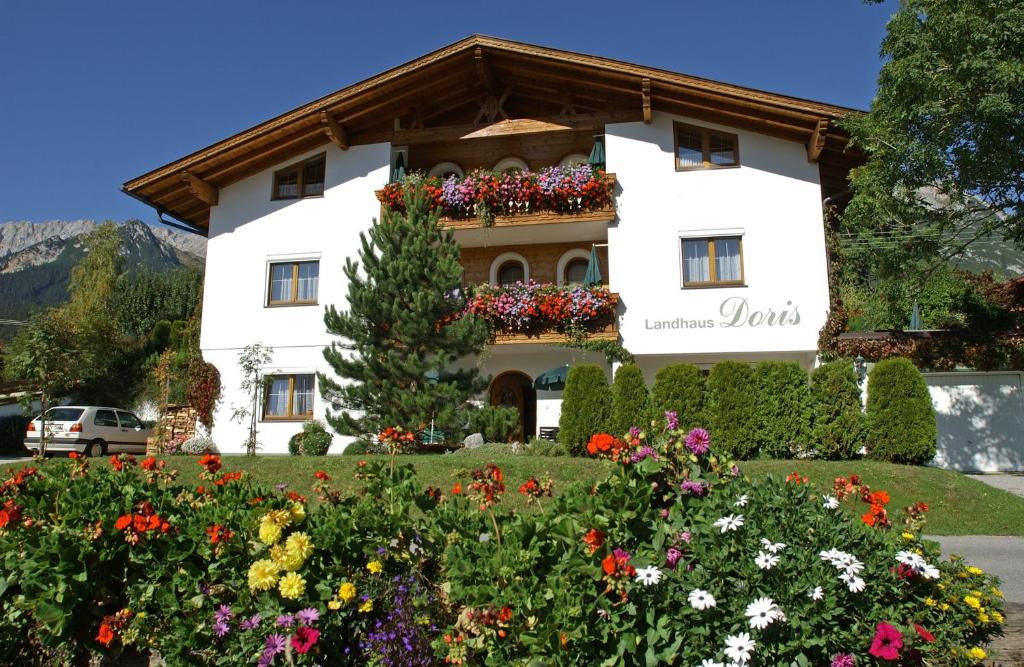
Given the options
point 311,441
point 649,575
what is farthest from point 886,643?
point 311,441

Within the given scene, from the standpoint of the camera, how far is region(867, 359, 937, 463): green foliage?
12.2 m

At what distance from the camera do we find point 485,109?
19.2 meters

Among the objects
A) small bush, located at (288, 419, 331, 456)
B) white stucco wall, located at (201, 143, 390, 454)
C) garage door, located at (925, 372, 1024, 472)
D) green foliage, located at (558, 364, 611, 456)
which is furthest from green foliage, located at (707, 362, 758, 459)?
white stucco wall, located at (201, 143, 390, 454)

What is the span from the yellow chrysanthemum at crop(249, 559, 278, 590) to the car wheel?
20272mm

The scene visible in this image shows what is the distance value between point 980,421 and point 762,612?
15.9 metres

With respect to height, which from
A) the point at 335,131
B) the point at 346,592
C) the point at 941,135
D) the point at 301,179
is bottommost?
the point at 346,592

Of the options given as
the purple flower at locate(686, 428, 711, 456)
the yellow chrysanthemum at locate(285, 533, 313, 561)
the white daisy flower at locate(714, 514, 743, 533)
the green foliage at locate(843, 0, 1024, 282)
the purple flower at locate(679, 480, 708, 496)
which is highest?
the green foliage at locate(843, 0, 1024, 282)

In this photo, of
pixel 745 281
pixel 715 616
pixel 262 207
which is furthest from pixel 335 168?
pixel 715 616

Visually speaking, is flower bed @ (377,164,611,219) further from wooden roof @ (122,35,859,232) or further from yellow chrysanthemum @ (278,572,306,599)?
yellow chrysanthemum @ (278,572,306,599)

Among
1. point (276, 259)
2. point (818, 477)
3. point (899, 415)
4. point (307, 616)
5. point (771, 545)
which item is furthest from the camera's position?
point (276, 259)

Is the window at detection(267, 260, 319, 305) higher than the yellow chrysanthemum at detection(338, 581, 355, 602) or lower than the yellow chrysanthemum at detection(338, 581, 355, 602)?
higher

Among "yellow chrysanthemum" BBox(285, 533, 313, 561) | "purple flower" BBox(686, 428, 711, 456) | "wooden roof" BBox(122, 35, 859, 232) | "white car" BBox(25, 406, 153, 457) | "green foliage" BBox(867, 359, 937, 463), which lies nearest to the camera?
"yellow chrysanthemum" BBox(285, 533, 313, 561)

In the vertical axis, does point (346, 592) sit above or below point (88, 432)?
below

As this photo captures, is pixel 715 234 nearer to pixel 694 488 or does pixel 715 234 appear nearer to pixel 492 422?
pixel 492 422
